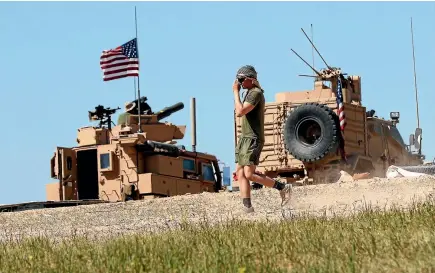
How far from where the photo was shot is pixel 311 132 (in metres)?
26.9

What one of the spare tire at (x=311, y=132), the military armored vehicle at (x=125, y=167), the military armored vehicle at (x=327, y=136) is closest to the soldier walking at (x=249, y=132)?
the military armored vehicle at (x=327, y=136)

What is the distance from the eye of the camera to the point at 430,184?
19203 mm

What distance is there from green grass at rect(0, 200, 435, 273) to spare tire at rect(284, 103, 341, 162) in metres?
13.3

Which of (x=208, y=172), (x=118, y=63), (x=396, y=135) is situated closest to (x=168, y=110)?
(x=118, y=63)

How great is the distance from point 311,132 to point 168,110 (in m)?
9.07

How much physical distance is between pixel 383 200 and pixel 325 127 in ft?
29.1

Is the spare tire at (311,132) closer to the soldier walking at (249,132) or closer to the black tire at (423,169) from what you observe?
the black tire at (423,169)

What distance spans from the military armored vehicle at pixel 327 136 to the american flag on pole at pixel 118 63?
669 cm

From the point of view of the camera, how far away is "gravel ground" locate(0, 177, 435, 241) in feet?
52.3

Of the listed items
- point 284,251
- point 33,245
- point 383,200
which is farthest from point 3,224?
point 284,251

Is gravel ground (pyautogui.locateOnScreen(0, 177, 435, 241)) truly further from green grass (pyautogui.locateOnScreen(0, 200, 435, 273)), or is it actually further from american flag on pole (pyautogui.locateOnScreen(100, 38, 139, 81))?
american flag on pole (pyautogui.locateOnScreen(100, 38, 139, 81))

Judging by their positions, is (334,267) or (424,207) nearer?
(334,267)

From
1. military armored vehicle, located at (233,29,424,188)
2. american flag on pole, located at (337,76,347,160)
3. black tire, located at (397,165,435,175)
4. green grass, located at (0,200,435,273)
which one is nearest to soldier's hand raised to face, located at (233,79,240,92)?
green grass, located at (0,200,435,273)

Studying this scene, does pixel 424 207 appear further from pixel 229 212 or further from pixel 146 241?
pixel 229 212
